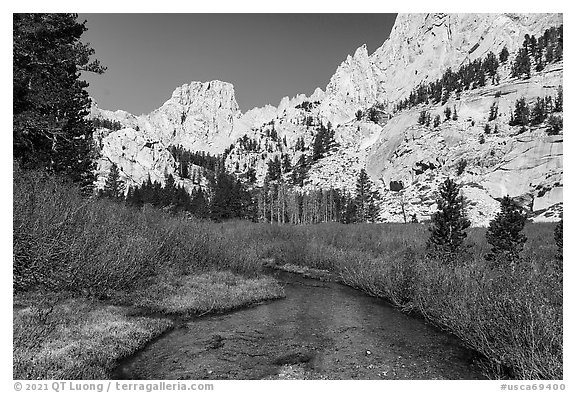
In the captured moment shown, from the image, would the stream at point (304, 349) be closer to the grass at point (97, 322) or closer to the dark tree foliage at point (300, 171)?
the grass at point (97, 322)

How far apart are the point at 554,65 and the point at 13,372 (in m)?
161

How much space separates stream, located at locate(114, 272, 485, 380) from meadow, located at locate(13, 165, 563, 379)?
2.37 ft

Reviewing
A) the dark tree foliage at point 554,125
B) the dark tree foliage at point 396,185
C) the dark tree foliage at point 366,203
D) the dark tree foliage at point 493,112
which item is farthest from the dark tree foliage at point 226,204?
the dark tree foliage at point 493,112

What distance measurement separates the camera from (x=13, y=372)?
752 centimetres

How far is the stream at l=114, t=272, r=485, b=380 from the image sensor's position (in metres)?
9.84

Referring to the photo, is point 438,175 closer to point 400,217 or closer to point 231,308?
point 400,217

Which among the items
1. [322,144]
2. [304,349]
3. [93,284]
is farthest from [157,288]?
[322,144]

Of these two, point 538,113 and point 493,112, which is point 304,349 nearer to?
point 538,113

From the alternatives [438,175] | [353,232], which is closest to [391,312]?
[353,232]

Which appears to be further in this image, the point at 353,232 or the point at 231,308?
the point at 353,232

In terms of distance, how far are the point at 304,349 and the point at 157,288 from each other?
377 inches

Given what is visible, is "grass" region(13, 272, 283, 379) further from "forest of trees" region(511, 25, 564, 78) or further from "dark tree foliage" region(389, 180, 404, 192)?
"forest of trees" region(511, 25, 564, 78)

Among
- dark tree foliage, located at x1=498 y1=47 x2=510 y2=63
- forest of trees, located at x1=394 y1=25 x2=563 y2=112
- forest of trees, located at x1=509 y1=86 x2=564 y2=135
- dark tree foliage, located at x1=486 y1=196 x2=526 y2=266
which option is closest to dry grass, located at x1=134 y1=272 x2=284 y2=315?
dark tree foliage, located at x1=486 y1=196 x2=526 y2=266
